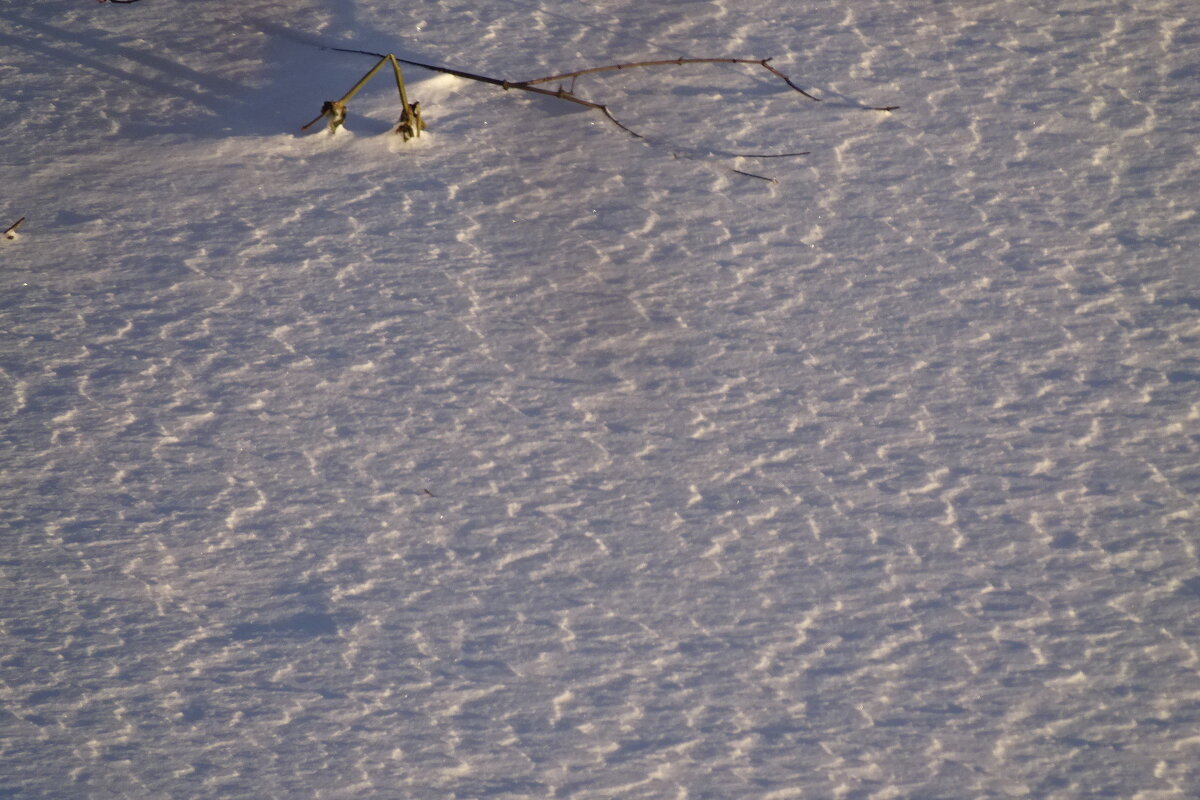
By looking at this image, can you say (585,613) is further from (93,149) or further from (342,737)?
(93,149)

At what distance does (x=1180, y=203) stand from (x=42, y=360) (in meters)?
2.28

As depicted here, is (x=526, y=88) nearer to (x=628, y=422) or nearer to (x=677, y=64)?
(x=677, y=64)

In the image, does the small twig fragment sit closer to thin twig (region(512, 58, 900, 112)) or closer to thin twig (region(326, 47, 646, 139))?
thin twig (region(326, 47, 646, 139))

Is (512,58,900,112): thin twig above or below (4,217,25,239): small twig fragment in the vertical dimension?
above

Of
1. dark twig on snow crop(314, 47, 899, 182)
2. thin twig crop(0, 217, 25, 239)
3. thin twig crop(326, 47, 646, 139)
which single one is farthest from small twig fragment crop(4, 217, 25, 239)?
thin twig crop(326, 47, 646, 139)

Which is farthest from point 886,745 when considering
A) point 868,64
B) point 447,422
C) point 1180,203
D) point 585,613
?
point 868,64

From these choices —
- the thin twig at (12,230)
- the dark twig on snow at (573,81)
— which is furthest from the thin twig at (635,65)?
the thin twig at (12,230)

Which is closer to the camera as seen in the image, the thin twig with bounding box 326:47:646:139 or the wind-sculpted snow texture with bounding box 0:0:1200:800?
the wind-sculpted snow texture with bounding box 0:0:1200:800

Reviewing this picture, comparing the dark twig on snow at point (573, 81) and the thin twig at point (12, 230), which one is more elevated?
the dark twig on snow at point (573, 81)

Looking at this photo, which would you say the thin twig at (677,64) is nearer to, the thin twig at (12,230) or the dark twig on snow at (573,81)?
the dark twig on snow at (573,81)

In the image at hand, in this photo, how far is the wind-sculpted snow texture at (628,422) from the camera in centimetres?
155

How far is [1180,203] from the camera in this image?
1594 millimetres

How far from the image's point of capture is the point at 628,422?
5.25 feet

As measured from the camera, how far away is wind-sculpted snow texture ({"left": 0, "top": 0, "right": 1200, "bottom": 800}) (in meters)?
1.55
